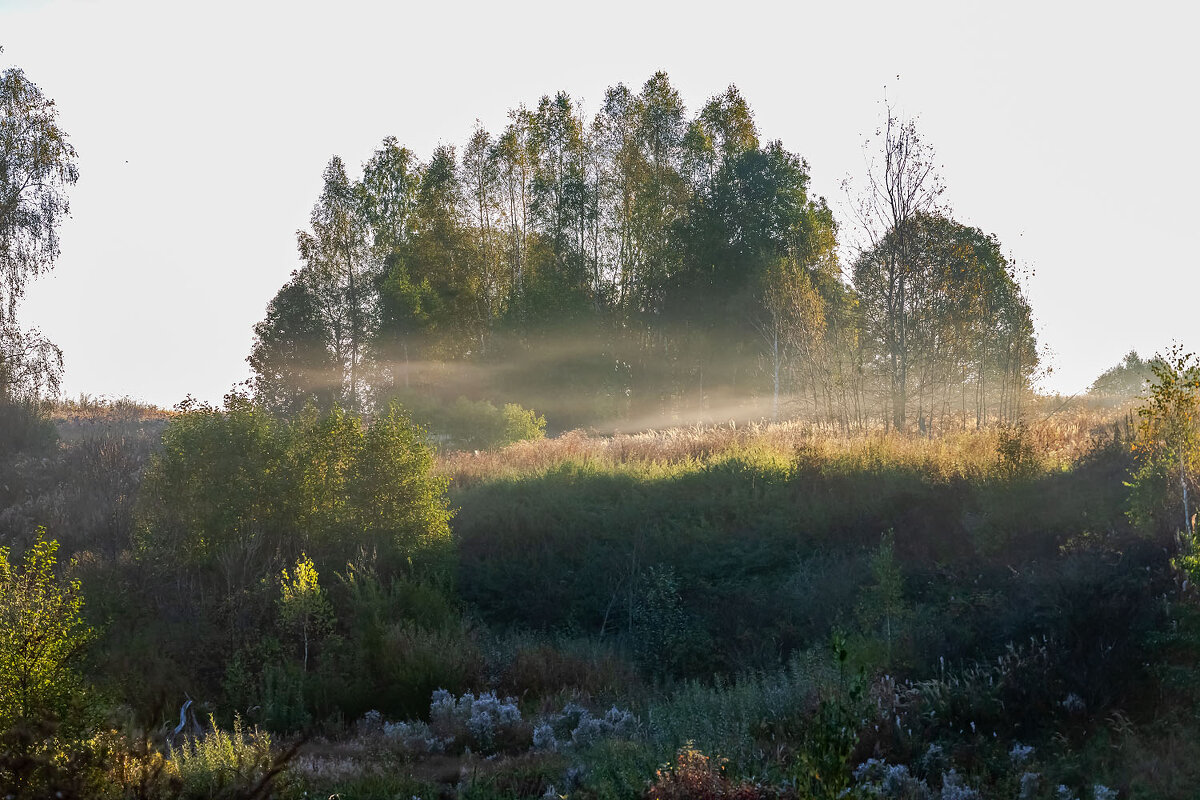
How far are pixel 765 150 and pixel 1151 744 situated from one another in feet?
98.6

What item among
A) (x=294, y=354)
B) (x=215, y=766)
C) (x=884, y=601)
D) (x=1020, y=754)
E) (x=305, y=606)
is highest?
(x=294, y=354)

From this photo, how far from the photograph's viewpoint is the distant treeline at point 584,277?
3425cm

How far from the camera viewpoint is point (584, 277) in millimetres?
36656

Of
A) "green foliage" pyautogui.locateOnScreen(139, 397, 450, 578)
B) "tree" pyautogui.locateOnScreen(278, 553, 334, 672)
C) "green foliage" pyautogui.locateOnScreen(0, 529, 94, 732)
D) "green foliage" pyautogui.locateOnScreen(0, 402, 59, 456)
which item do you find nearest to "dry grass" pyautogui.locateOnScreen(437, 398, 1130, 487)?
"green foliage" pyautogui.locateOnScreen(139, 397, 450, 578)

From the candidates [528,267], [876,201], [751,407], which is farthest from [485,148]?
[876,201]

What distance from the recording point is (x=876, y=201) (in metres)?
22.2

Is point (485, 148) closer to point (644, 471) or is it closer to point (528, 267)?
point (528, 267)

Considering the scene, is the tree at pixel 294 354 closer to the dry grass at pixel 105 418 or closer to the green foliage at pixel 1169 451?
the dry grass at pixel 105 418

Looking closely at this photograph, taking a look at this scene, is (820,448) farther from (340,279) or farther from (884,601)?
(340,279)

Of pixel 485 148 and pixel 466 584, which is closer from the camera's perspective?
pixel 466 584

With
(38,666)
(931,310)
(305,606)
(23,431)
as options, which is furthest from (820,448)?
(23,431)

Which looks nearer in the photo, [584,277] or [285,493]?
[285,493]

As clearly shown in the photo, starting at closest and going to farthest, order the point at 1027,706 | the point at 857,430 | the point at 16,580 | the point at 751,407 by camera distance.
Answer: the point at 16,580, the point at 1027,706, the point at 857,430, the point at 751,407

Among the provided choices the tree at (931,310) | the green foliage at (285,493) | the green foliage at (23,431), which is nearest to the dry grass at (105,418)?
the green foliage at (23,431)
